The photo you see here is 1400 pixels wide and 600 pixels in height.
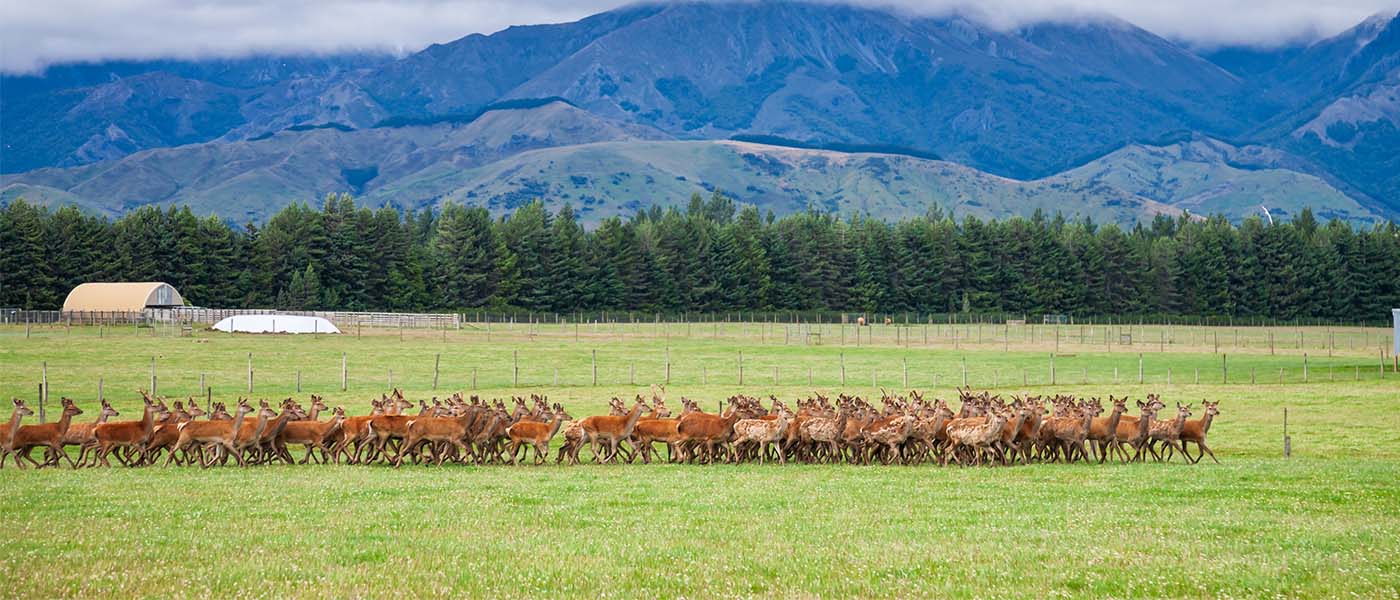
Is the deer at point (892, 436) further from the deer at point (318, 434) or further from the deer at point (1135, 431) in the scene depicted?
the deer at point (318, 434)

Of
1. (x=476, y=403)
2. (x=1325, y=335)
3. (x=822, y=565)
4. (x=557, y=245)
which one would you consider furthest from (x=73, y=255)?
(x=822, y=565)

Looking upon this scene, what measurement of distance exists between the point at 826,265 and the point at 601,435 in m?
122

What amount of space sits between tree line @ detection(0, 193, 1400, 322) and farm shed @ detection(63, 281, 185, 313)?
1843 cm

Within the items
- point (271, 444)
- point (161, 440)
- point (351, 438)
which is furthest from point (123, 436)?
point (351, 438)

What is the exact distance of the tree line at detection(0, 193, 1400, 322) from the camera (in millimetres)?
132250

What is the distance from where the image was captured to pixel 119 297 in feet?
344

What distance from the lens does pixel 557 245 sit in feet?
463

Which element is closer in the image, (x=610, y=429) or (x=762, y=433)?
(x=610, y=429)

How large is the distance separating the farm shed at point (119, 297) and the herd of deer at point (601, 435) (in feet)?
254

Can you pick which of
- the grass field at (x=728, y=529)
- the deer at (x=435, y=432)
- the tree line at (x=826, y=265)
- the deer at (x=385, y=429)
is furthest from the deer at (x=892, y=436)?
the tree line at (x=826, y=265)

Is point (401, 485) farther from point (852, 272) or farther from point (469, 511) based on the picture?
point (852, 272)

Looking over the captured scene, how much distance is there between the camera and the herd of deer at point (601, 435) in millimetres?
28875

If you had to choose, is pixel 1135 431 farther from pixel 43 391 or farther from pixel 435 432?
pixel 43 391

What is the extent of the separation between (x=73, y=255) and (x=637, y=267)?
5443 centimetres
